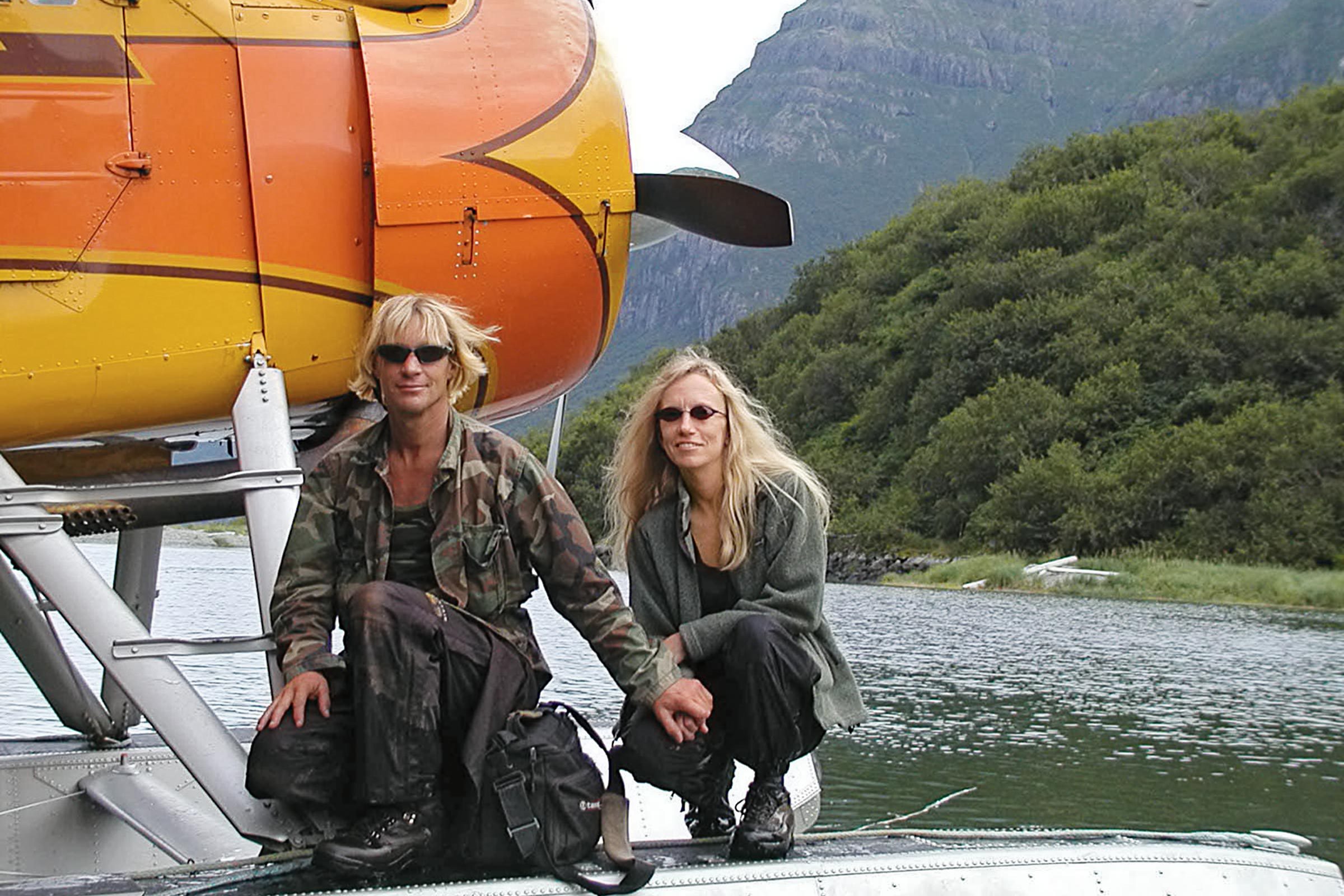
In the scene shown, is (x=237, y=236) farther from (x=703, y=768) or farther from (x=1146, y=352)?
(x=1146, y=352)

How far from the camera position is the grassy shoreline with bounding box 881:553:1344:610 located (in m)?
27.4

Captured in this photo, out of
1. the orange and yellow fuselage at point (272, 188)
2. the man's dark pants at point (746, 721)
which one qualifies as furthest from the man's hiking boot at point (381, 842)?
the orange and yellow fuselage at point (272, 188)

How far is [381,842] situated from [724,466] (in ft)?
4.02

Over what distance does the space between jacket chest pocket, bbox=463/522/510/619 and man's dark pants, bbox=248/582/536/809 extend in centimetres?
7

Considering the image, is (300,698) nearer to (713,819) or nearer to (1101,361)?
(713,819)

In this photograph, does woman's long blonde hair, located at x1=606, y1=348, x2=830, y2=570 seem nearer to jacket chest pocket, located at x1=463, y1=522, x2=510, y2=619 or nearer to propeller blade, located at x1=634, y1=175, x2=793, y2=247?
jacket chest pocket, located at x1=463, y1=522, x2=510, y2=619

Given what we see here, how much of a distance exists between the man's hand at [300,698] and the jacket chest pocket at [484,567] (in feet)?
1.18

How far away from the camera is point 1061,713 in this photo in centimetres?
1317

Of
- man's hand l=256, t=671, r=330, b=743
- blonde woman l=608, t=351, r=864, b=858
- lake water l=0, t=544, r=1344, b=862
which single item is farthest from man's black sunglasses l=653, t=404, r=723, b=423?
lake water l=0, t=544, r=1344, b=862

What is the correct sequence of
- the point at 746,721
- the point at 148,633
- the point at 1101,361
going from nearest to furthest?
the point at 746,721 < the point at 148,633 < the point at 1101,361

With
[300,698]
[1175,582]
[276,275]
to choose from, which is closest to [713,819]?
[300,698]

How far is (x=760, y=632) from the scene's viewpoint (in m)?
3.26

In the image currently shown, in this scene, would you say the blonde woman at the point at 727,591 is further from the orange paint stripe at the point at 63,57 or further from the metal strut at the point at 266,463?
the orange paint stripe at the point at 63,57

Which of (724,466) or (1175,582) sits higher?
(724,466)
